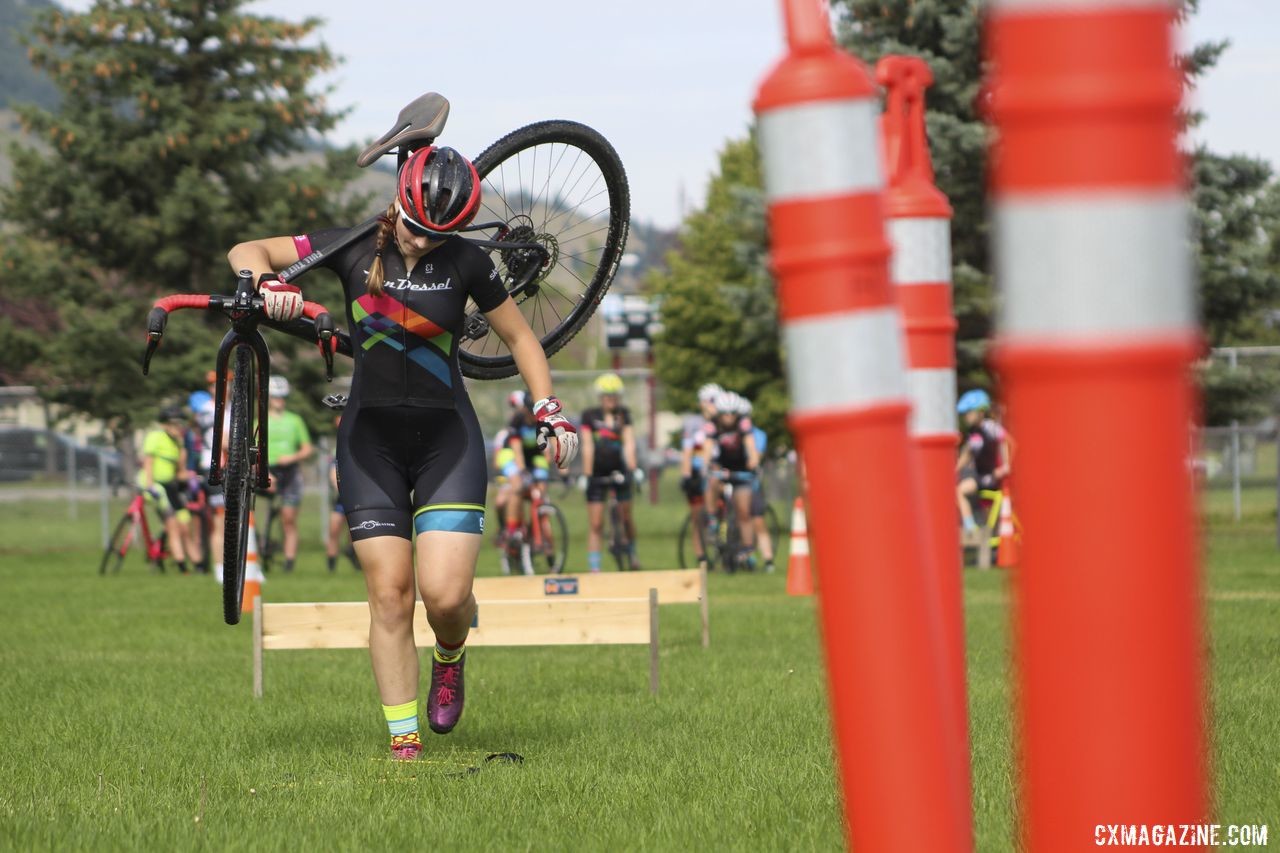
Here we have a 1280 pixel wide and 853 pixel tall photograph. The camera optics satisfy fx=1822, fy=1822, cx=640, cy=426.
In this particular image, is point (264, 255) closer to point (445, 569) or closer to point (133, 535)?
point (445, 569)

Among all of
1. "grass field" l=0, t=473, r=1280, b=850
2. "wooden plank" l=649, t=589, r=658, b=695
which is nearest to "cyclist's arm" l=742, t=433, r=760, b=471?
"grass field" l=0, t=473, r=1280, b=850

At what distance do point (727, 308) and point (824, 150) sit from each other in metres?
39.0

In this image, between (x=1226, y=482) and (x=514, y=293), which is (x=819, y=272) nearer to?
(x=514, y=293)

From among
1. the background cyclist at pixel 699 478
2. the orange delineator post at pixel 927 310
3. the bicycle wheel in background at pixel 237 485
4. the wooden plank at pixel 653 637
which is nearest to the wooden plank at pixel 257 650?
the bicycle wheel in background at pixel 237 485

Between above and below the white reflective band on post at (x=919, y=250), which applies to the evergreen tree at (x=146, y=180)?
above

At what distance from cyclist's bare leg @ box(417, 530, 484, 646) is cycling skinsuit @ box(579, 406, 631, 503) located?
47.5ft

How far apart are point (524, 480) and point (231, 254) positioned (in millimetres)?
13873

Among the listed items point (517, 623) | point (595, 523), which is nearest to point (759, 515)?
point (595, 523)

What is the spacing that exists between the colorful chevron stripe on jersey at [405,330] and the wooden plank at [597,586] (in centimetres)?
328

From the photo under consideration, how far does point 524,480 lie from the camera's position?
68.1 feet

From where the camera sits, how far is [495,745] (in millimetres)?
7750

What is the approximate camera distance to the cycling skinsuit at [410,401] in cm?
702

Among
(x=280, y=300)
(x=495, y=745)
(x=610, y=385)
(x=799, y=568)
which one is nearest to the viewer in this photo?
(x=280, y=300)

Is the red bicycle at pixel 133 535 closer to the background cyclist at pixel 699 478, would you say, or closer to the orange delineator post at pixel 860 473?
the background cyclist at pixel 699 478
